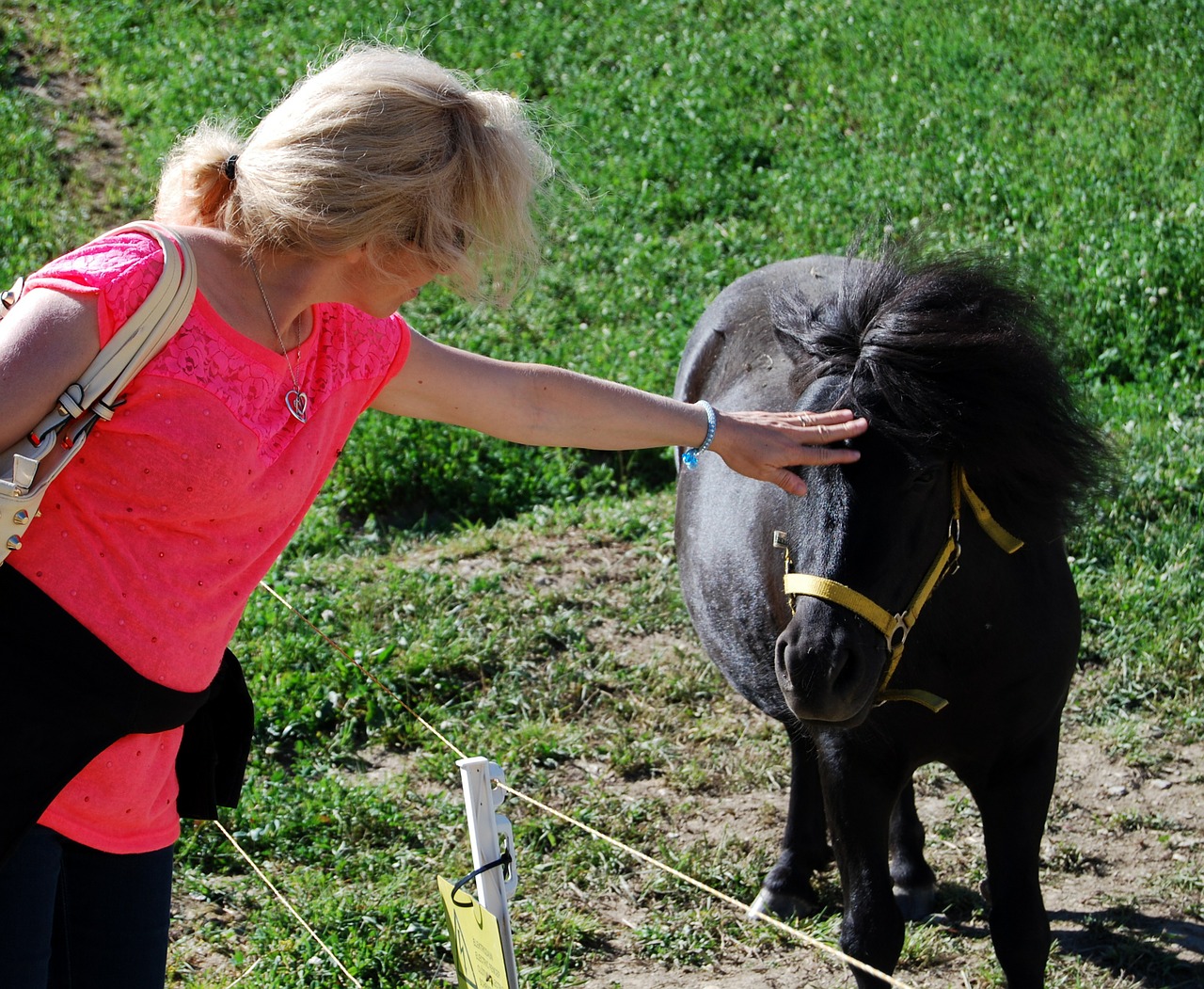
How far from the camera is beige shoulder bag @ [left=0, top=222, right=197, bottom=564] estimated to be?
1717 mm

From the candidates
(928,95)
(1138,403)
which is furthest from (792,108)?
(1138,403)

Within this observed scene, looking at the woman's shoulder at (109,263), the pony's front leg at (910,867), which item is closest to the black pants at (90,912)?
the woman's shoulder at (109,263)

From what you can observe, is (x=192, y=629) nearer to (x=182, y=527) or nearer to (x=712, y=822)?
(x=182, y=527)

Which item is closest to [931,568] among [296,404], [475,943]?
[475,943]

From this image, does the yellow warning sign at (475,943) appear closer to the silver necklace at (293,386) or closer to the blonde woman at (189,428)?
the blonde woman at (189,428)

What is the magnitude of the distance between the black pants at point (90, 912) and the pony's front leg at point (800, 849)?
226 cm

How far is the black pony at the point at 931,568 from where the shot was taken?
256cm

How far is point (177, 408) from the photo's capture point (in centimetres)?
189

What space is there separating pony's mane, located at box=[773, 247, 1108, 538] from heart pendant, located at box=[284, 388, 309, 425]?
1215mm

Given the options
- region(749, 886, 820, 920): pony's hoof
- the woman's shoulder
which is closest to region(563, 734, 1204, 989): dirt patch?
region(749, 886, 820, 920): pony's hoof

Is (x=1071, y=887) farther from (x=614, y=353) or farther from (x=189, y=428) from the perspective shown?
(x=614, y=353)

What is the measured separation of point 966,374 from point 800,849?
6.38ft

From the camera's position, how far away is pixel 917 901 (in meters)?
3.86

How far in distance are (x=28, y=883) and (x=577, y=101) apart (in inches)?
391
